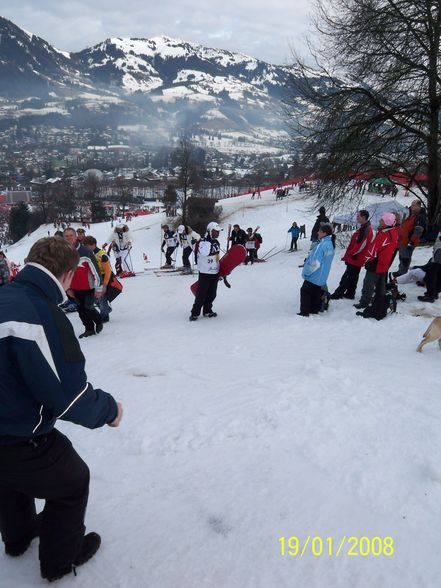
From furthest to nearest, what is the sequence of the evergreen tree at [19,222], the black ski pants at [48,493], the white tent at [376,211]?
the evergreen tree at [19,222] < the white tent at [376,211] < the black ski pants at [48,493]

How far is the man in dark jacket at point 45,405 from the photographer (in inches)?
69.1

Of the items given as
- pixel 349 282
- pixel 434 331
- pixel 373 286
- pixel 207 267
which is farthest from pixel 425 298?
pixel 207 267

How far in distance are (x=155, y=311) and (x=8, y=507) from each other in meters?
6.61

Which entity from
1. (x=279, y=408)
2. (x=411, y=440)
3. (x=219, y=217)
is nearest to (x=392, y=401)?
(x=411, y=440)

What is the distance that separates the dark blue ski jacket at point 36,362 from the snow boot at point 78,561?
84 cm

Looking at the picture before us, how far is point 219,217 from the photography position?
137 ft

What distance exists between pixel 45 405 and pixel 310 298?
6.13 meters

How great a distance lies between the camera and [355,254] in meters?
7.74

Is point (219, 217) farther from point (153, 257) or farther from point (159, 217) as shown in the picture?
point (153, 257)

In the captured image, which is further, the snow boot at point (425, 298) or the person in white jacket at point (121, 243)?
the person in white jacket at point (121, 243)

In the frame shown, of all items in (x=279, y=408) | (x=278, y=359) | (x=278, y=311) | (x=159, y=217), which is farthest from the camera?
(x=159, y=217)

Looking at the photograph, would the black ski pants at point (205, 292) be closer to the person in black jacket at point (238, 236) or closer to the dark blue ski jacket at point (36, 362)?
the dark blue ski jacket at point (36, 362)

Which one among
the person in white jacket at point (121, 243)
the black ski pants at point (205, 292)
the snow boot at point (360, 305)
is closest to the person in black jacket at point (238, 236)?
the person in white jacket at point (121, 243)
